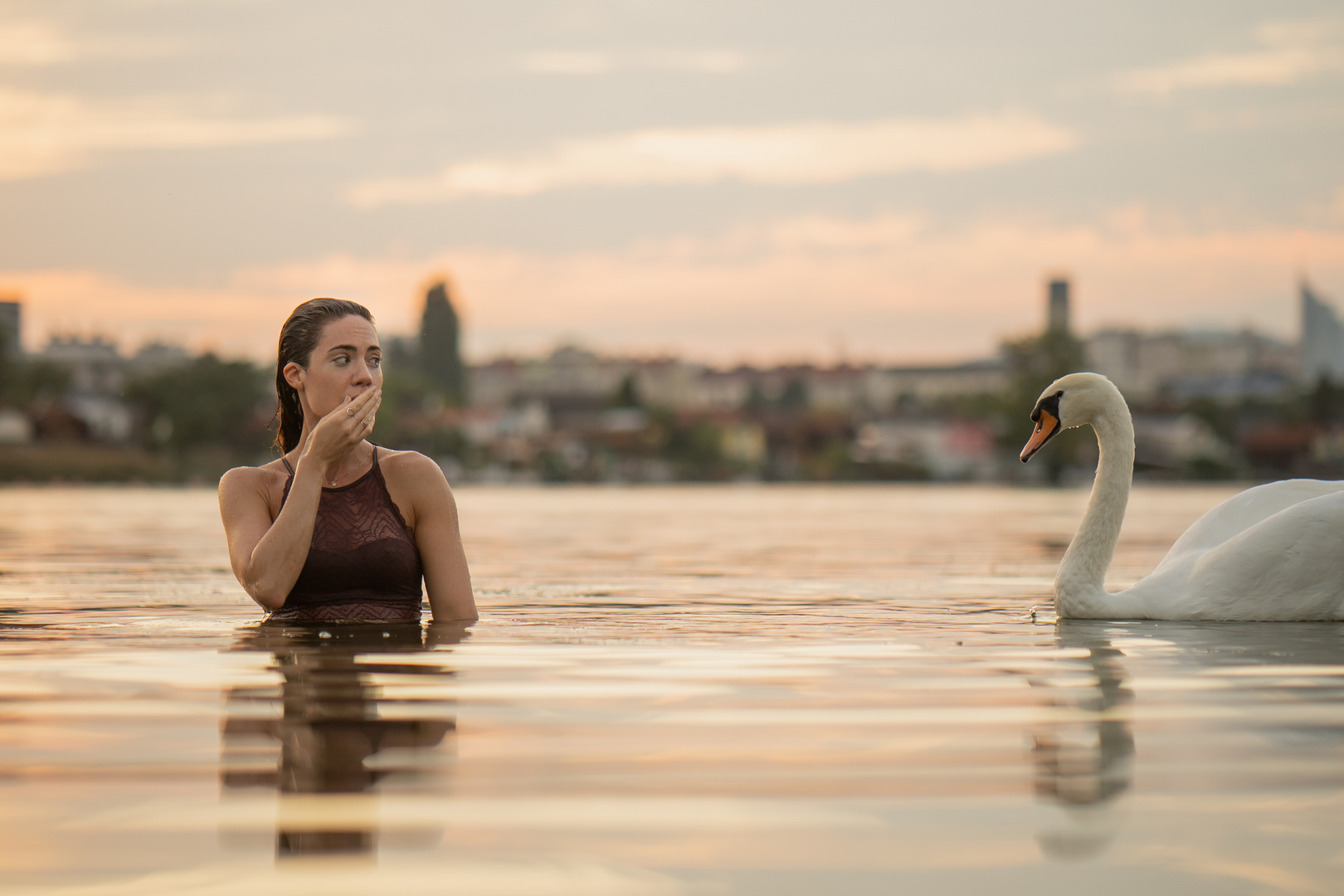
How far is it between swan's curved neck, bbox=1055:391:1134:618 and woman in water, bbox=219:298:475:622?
3.27 metres

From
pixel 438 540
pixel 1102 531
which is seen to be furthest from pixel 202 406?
pixel 438 540

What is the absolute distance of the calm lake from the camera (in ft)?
10.2

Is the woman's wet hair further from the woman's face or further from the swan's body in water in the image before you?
the swan's body in water

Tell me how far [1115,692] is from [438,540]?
2.55 meters

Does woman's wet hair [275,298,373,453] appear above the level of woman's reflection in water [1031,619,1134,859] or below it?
above

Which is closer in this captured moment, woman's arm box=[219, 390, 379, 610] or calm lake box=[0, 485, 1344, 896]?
calm lake box=[0, 485, 1344, 896]

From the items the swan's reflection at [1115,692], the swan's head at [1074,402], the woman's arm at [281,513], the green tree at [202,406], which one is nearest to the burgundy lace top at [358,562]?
Result: the woman's arm at [281,513]

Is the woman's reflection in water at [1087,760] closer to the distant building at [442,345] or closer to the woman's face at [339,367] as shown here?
the woman's face at [339,367]

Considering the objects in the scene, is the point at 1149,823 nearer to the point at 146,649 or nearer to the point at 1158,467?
the point at 146,649

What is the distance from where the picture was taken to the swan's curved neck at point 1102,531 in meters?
8.41

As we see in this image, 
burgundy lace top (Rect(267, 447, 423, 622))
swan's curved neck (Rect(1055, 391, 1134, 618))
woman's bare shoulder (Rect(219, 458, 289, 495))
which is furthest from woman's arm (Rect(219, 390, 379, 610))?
swan's curved neck (Rect(1055, 391, 1134, 618))

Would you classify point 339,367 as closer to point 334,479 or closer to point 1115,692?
point 334,479

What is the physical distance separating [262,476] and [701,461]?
446 feet

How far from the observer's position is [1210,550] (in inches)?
338
